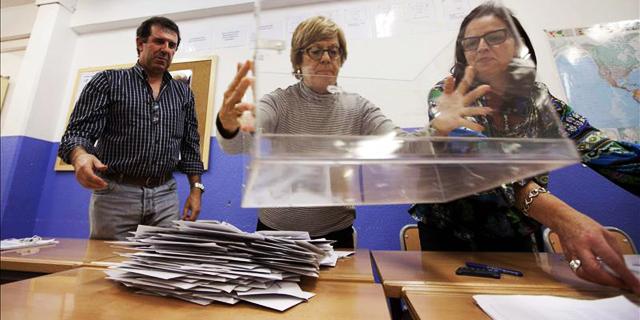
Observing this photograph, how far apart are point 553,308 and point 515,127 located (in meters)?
0.25

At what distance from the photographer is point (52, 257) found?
1.98 feet

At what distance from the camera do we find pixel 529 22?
165 centimetres

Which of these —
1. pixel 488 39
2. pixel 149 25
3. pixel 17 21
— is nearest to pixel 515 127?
pixel 488 39

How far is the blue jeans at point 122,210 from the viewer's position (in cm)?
101

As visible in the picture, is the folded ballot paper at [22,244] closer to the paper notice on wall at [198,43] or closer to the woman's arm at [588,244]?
the woman's arm at [588,244]

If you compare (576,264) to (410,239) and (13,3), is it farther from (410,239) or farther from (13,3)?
(13,3)

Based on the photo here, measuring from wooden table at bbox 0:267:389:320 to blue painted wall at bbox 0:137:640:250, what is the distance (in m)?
1.03

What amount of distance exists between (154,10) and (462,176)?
98.5 inches

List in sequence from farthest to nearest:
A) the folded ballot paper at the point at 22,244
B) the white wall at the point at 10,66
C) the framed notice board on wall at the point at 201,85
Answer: the white wall at the point at 10,66 < the framed notice board on wall at the point at 201,85 < the folded ballot paper at the point at 22,244

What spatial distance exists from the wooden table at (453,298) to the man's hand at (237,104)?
1.07 ft

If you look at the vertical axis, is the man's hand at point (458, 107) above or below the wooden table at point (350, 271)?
above

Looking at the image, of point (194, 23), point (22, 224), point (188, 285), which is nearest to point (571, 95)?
point (188, 285)

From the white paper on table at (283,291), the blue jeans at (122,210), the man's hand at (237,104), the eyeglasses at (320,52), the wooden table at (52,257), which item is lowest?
the white paper on table at (283,291)

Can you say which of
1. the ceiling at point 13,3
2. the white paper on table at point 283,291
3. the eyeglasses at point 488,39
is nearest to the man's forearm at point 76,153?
the white paper on table at point 283,291
